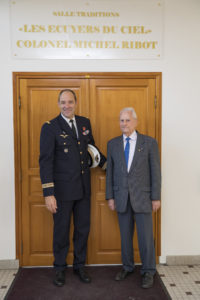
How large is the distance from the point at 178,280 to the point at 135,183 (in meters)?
1.05

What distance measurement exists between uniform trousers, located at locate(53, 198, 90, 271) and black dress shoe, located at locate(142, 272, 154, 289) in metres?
0.60

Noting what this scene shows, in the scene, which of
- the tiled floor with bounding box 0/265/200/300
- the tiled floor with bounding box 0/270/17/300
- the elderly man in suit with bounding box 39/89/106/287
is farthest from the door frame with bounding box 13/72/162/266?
the elderly man in suit with bounding box 39/89/106/287

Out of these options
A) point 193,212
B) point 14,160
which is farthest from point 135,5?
point 193,212

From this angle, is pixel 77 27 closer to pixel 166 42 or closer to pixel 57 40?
pixel 57 40

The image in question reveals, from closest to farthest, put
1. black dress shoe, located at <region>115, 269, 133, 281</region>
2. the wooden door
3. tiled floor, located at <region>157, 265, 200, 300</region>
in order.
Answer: tiled floor, located at <region>157, 265, 200, 300</region>
black dress shoe, located at <region>115, 269, 133, 281</region>
the wooden door

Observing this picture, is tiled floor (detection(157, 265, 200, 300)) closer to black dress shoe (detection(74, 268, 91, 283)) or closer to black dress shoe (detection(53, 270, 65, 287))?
black dress shoe (detection(74, 268, 91, 283))

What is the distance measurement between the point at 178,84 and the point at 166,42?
443mm

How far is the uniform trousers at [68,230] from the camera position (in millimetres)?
2514

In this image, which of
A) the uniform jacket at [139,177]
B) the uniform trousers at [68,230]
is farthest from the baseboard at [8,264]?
the uniform jacket at [139,177]

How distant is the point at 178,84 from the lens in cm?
282

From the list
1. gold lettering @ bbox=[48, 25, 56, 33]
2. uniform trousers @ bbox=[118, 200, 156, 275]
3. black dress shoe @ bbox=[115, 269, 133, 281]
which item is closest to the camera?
uniform trousers @ bbox=[118, 200, 156, 275]

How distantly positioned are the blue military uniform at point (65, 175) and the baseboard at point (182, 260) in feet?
3.23

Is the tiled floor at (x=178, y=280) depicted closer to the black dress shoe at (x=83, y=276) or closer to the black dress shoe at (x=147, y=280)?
the black dress shoe at (x=147, y=280)

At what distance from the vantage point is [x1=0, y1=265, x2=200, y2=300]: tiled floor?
238 centimetres
